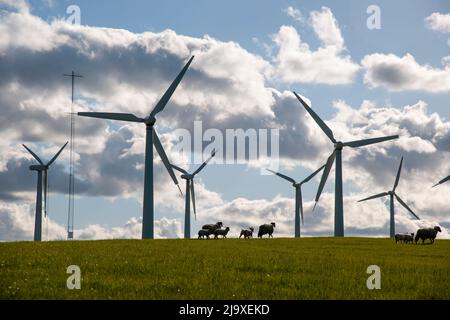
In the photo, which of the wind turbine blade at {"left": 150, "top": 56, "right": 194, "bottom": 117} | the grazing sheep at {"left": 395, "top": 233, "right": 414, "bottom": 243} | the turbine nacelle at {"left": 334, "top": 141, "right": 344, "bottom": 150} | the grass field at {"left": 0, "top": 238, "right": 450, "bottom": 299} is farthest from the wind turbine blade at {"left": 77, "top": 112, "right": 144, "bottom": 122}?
the grass field at {"left": 0, "top": 238, "right": 450, "bottom": 299}

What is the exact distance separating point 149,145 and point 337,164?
1303 inches

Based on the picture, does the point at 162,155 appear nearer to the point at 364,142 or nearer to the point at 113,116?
the point at 113,116

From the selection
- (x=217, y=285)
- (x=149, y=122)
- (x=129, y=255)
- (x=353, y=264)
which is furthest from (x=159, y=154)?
(x=217, y=285)

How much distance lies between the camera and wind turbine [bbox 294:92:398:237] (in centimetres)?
8994

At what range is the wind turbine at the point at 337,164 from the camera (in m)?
89.9

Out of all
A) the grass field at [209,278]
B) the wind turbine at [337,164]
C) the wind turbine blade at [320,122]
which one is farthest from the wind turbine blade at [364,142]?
the grass field at [209,278]

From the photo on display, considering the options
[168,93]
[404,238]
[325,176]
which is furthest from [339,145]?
[404,238]

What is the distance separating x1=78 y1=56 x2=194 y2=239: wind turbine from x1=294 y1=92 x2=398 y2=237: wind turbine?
2480 cm

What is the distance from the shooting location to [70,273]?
23281 mm

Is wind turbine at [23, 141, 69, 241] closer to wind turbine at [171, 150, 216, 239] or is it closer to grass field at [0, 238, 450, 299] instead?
wind turbine at [171, 150, 216, 239]

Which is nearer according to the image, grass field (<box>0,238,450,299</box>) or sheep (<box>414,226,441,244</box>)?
grass field (<box>0,238,450,299</box>)
